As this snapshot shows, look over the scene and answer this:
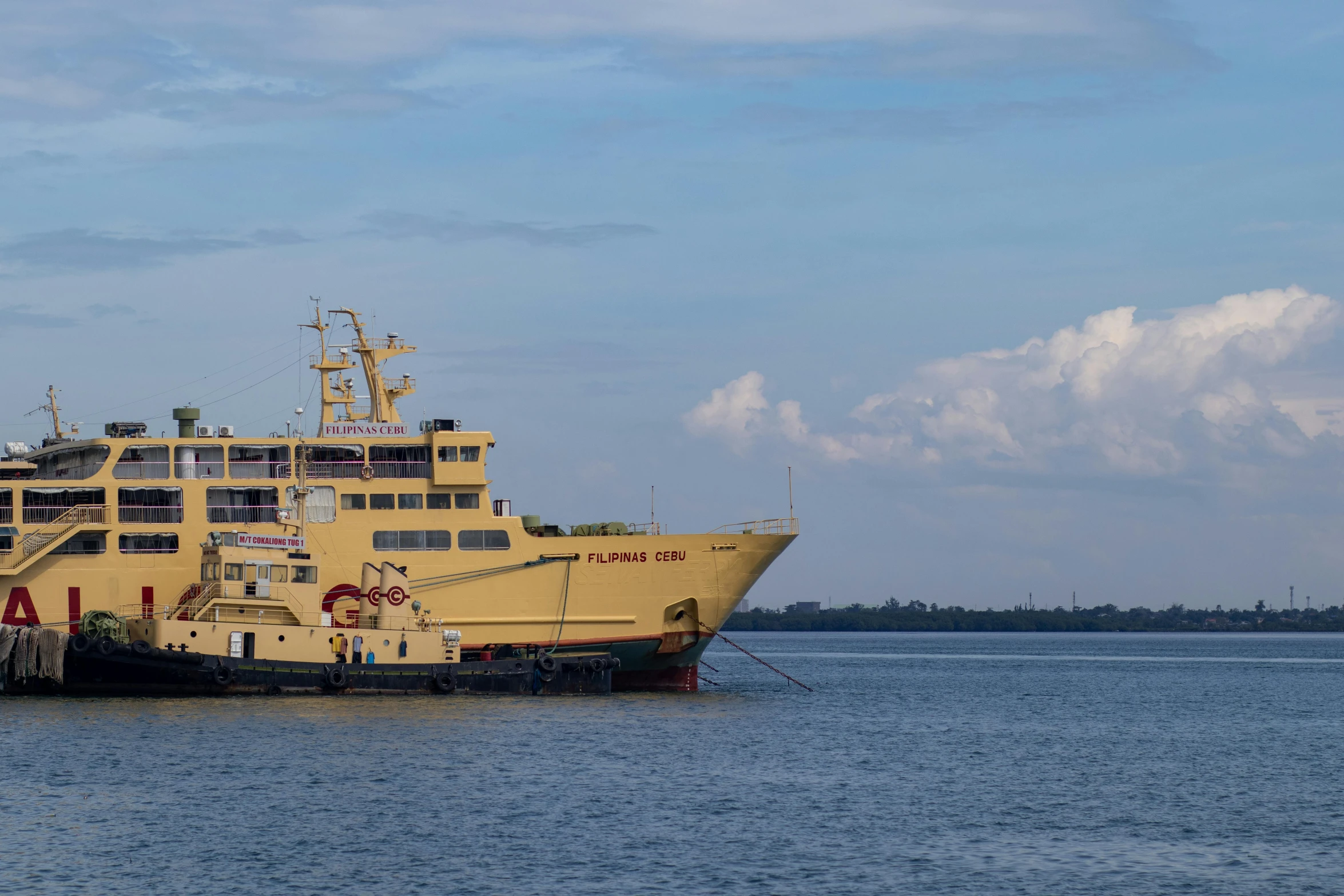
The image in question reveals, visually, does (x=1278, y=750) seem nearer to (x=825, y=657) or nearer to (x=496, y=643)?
(x=496, y=643)

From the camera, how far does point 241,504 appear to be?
5131 centimetres

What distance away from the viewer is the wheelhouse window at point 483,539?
51188 millimetres

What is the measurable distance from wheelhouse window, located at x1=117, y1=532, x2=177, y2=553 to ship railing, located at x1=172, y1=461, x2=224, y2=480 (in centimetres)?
209

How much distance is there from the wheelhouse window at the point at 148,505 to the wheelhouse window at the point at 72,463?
4.85ft

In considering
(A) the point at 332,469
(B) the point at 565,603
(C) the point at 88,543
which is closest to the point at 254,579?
(A) the point at 332,469

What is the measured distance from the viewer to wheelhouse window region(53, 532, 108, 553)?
50.1 meters

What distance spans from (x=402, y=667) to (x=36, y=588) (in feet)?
42.7

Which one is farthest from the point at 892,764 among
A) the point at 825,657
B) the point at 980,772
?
the point at 825,657

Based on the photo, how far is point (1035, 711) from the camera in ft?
180

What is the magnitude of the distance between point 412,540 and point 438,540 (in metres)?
0.90

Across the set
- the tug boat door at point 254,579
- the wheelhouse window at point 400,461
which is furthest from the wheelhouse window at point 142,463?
the wheelhouse window at point 400,461

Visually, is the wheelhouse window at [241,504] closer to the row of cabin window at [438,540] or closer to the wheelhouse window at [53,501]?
the wheelhouse window at [53,501]

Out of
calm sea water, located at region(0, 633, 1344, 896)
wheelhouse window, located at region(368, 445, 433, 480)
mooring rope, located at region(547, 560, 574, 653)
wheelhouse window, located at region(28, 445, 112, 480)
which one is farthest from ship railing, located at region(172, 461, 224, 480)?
mooring rope, located at region(547, 560, 574, 653)

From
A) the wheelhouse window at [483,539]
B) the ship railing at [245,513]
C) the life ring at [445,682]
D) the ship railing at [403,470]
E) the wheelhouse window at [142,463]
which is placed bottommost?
the life ring at [445,682]
